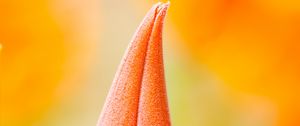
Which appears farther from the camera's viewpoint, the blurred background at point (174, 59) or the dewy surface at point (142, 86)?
the blurred background at point (174, 59)

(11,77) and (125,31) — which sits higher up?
(125,31)

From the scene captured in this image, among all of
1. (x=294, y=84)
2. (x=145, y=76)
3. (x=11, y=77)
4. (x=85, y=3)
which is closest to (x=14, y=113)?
(x=11, y=77)

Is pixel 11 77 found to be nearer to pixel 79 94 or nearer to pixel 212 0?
pixel 79 94

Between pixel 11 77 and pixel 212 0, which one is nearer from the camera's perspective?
pixel 212 0

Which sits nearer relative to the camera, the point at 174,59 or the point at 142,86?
the point at 142,86
